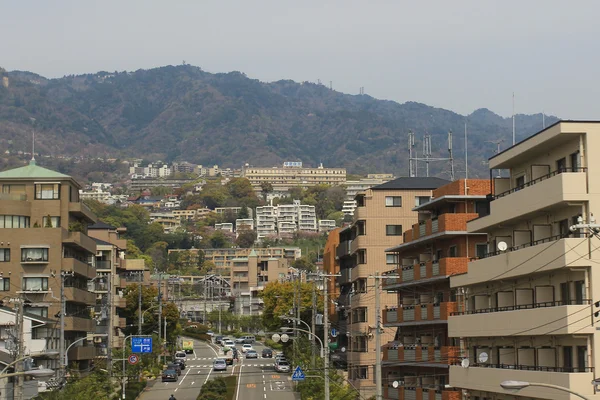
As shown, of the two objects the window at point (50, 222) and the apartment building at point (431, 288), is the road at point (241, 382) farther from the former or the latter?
the apartment building at point (431, 288)

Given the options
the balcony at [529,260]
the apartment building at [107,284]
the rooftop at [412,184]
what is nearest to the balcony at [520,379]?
the balcony at [529,260]

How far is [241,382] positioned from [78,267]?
1879 cm

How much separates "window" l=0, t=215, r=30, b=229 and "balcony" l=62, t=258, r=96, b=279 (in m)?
4.82

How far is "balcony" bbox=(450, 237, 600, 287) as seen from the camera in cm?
4191

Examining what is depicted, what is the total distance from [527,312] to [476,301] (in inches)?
388

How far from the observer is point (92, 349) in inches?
3964

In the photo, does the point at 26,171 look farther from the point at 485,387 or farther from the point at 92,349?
the point at 485,387

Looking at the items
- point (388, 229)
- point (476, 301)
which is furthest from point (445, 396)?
point (388, 229)

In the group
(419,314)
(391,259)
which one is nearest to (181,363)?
(391,259)

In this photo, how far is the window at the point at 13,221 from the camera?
92.6 m

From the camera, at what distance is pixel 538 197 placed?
45531mm

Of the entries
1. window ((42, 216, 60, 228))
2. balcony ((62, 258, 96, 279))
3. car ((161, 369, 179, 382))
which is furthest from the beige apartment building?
car ((161, 369, 179, 382))

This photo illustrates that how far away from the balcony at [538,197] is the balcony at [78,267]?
4706 centimetres

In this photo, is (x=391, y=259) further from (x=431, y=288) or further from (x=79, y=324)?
(x=79, y=324)
